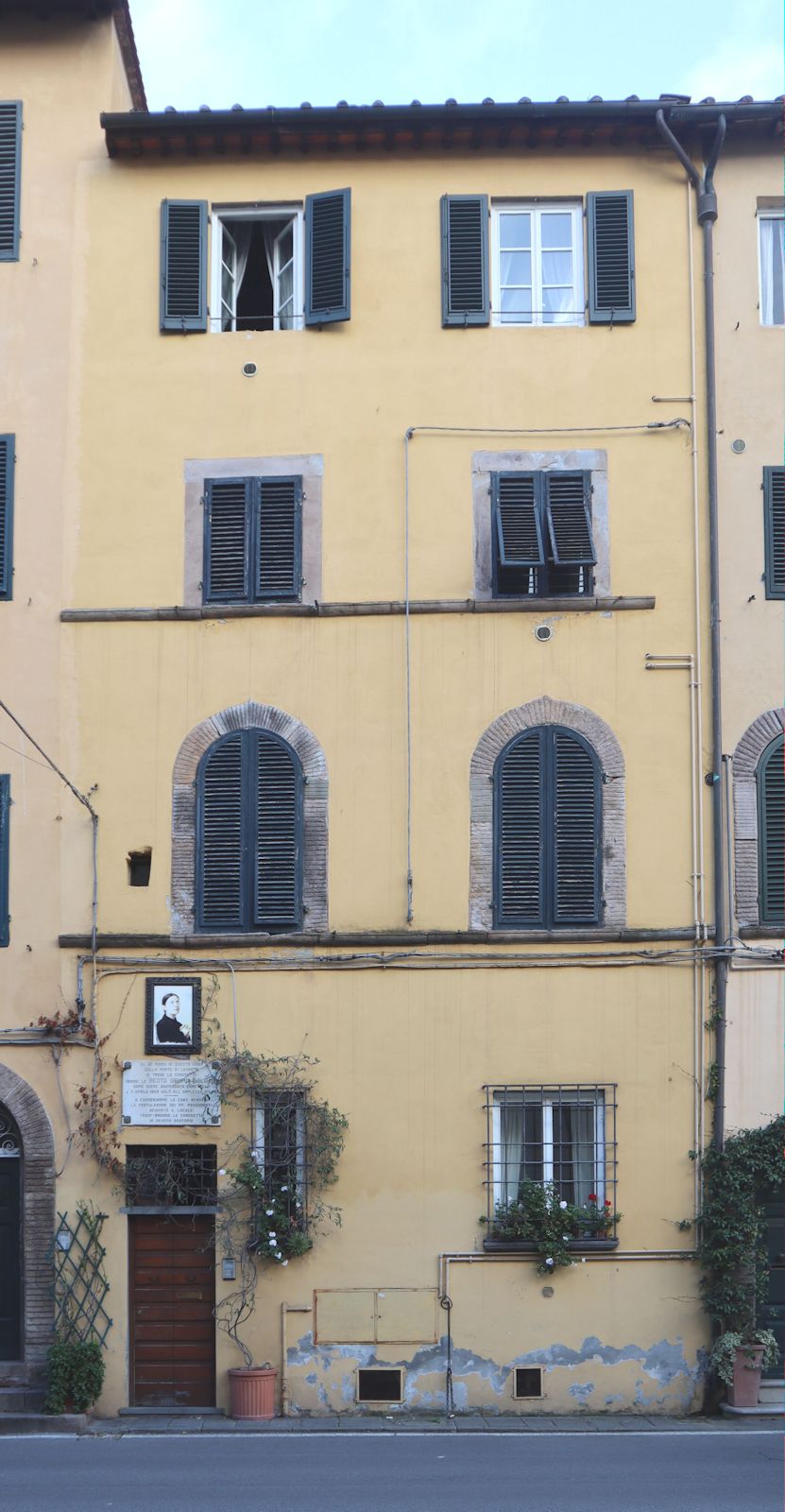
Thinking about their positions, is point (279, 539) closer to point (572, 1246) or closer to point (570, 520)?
point (570, 520)

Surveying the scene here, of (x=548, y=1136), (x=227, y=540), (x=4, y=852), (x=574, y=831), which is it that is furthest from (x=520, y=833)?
(x=4, y=852)

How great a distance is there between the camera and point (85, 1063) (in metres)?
17.1

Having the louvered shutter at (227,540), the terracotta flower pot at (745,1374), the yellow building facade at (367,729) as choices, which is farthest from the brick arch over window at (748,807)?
the louvered shutter at (227,540)

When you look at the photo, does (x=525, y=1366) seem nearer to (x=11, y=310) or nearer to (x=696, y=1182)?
(x=696, y=1182)

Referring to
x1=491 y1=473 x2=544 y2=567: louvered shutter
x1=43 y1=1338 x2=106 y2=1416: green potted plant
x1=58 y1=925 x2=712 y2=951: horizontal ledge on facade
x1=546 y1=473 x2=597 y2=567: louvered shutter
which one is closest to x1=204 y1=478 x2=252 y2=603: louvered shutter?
x1=491 y1=473 x2=544 y2=567: louvered shutter

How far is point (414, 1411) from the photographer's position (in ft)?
54.3

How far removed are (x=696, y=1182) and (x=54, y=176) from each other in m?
12.2

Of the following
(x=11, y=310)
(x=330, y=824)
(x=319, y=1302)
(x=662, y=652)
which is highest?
(x=11, y=310)

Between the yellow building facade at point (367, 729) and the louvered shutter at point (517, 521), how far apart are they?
39 mm

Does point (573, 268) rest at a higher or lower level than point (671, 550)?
higher

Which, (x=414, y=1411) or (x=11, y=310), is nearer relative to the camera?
(x=414, y=1411)

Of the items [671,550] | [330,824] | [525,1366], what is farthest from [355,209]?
[525,1366]

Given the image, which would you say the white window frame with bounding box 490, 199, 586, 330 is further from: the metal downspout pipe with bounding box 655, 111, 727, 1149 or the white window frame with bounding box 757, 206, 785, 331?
the white window frame with bounding box 757, 206, 785, 331

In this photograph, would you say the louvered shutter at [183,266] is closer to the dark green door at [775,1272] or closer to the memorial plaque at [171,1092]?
the memorial plaque at [171,1092]
